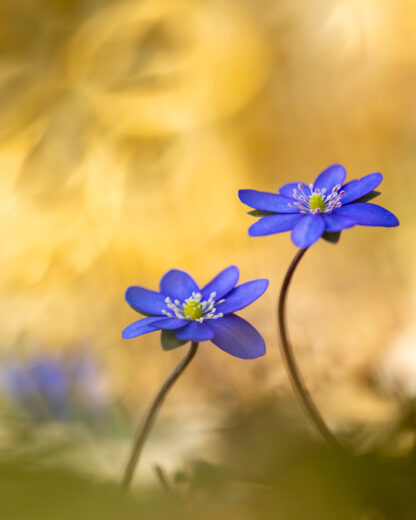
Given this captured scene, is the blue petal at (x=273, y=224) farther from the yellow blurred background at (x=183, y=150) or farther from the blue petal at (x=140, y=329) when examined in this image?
the yellow blurred background at (x=183, y=150)

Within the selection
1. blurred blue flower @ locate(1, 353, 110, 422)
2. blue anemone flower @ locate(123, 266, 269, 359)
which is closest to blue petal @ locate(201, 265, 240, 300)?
blue anemone flower @ locate(123, 266, 269, 359)

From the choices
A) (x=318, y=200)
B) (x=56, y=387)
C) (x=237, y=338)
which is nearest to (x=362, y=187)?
(x=318, y=200)

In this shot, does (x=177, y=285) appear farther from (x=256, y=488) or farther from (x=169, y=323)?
(x=256, y=488)

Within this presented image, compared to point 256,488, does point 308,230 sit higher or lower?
higher

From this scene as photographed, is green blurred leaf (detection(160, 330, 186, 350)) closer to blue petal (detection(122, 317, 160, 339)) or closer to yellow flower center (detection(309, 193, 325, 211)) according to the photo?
blue petal (detection(122, 317, 160, 339))

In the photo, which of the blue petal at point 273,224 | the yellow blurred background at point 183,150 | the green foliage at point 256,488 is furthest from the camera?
the yellow blurred background at point 183,150

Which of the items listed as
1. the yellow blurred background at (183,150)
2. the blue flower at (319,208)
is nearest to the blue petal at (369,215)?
the blue flower at (319,208)

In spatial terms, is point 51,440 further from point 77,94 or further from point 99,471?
point 77,94
